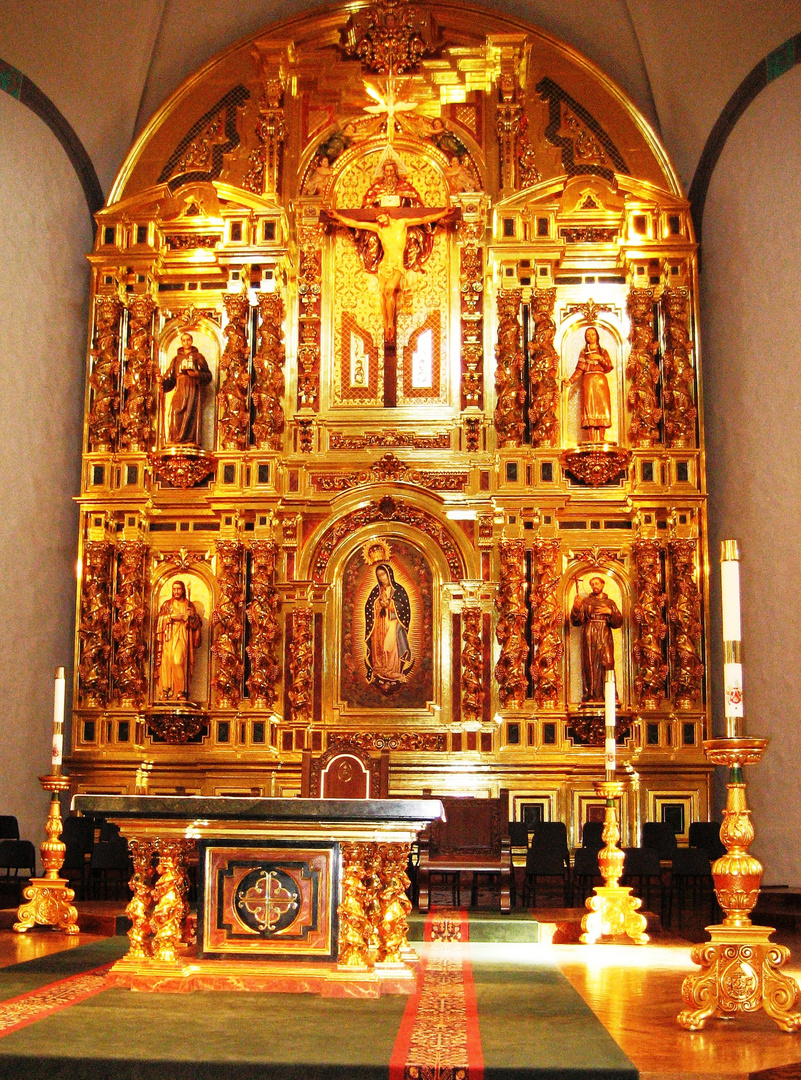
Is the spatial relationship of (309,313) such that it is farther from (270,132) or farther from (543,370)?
(543,370)

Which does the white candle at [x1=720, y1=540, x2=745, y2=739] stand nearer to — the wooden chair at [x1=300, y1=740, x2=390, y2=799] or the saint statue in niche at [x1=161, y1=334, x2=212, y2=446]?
the wooden chair at [x1=300, y1=740, x2=390, y2=799]

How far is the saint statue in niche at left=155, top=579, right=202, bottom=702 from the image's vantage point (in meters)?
14.5

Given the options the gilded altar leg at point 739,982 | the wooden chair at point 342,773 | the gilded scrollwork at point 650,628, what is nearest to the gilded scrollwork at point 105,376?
the wooden chair at point 342,773

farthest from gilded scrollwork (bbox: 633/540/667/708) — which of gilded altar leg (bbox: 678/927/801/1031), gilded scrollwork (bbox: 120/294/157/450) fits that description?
gilded altar leg (bbox: 678/927/801/1031)

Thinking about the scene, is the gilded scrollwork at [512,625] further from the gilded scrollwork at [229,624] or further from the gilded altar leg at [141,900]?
the gilded altar leg at [141,900]

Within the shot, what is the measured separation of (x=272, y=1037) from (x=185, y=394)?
1018 cm

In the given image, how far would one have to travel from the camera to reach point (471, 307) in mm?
15188

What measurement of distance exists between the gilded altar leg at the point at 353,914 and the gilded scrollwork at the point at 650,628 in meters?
7.29

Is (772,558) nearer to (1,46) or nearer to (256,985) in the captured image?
(256,985)

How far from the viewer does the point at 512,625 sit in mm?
14312

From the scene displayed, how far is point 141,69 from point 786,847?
11.5m

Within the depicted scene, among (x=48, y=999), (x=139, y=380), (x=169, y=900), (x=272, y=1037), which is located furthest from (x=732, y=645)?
(x=139, y=380)

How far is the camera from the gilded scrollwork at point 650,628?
558 inches

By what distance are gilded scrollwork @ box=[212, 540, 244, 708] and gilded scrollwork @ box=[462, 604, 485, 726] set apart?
2445mm
